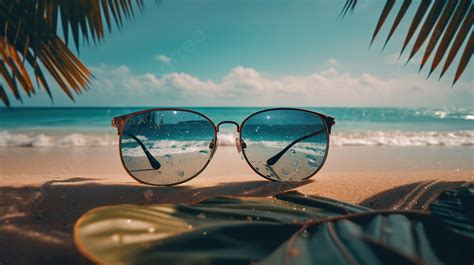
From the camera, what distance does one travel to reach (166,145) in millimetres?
1690

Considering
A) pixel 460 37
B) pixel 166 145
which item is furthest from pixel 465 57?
pixel 166 145

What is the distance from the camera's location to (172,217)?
563 mm

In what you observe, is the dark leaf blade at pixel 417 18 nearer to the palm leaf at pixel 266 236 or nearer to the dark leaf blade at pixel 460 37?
the dark leaf blade at pixel 460 37

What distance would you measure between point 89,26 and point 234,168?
1.84 m

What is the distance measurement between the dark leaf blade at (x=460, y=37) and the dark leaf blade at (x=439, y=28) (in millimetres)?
62

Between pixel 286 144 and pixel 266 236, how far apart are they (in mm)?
1244

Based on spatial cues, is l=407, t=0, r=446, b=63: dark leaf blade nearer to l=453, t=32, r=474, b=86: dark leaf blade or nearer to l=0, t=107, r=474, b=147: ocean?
l=453, t=32, r=474, b=86: dark leaf blade

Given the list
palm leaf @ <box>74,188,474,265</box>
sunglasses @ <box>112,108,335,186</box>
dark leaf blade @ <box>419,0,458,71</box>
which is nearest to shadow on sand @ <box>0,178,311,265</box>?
sunglasses @ <box>112,108,335,186</box>

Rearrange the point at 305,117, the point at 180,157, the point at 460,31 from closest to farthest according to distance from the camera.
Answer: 1. the point at 460,31
2. the point at 180,157
3. the point at 305,117

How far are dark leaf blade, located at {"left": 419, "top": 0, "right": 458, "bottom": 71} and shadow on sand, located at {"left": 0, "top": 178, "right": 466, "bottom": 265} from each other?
66 centimetres

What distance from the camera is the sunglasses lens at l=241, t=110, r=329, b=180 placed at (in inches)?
66.3

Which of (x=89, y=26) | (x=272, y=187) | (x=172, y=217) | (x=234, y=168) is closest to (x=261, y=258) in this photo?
(x=172, y=217)

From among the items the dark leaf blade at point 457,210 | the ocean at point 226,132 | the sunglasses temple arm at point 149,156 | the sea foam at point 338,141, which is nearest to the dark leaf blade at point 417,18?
the dark leaf blade at point 457,210

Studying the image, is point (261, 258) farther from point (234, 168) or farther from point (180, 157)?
point (234, 168)
